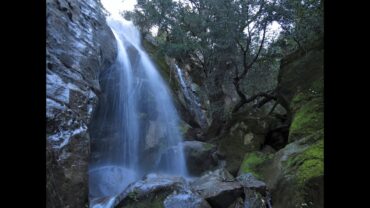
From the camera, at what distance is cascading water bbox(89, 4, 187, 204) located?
15.0 metres

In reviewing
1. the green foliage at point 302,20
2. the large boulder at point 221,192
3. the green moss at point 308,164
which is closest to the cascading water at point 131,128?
the large boulder at point 221,192

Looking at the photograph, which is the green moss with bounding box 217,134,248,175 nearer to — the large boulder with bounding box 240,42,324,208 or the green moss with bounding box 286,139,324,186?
the large boulder with bounding box 240,42,324,208

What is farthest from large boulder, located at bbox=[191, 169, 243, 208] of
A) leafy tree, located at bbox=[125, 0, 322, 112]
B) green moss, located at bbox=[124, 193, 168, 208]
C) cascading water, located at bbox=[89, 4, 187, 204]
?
leafy tree, located at bbox=[125, 0, 322, 112]

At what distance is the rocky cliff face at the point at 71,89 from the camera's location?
322 inches

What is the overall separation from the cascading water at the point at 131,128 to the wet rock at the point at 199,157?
10.4 inches

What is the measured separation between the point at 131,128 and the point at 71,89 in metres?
6.83

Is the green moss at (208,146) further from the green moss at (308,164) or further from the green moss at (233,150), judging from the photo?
the green moss at (308,164)

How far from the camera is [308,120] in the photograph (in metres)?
9.77

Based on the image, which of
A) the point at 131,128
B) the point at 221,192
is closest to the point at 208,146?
the point at 131,128
